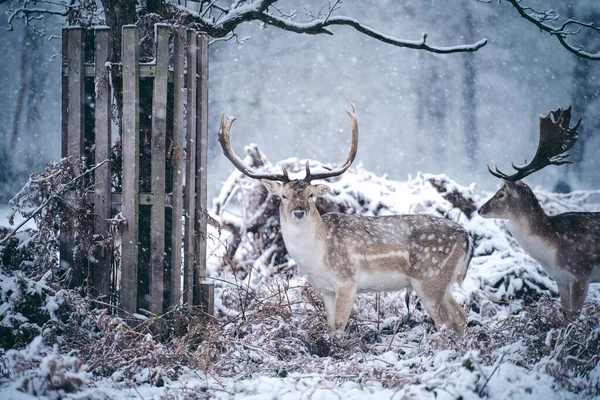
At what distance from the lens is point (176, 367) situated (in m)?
3.89

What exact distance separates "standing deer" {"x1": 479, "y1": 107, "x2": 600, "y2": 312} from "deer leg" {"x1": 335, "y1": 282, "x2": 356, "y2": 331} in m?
2.11

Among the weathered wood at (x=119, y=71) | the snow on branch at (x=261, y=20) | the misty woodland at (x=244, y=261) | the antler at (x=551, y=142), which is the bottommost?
the misty woodland at (x=244, y=261)

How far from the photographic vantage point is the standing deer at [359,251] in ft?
16.6

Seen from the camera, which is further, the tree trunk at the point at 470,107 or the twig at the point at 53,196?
the tree trunk at the point at 470,107

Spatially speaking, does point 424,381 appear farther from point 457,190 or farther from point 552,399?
point 457,190

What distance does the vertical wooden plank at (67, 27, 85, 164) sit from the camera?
4.66m

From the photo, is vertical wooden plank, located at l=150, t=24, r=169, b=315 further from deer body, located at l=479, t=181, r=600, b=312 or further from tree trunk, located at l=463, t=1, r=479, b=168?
tree trunk, located at l=463, t=1, r=479, b=168

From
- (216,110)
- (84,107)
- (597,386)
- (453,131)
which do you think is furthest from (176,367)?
(453,131)

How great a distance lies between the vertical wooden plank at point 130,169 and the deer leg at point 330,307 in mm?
1716

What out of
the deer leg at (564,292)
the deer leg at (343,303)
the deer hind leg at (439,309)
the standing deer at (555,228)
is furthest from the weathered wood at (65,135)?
the deer leg at (564,292)

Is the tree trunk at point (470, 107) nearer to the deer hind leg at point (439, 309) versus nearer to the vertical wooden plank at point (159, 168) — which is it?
the deer hind leg at point (439, 309)

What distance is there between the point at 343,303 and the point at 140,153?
87.4 inches

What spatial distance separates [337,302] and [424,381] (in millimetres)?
1838

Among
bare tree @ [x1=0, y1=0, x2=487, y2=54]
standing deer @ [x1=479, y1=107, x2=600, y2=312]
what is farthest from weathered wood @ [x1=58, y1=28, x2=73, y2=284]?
standing deer @ [x1=479, y1=107, x2=600, y2=312]
